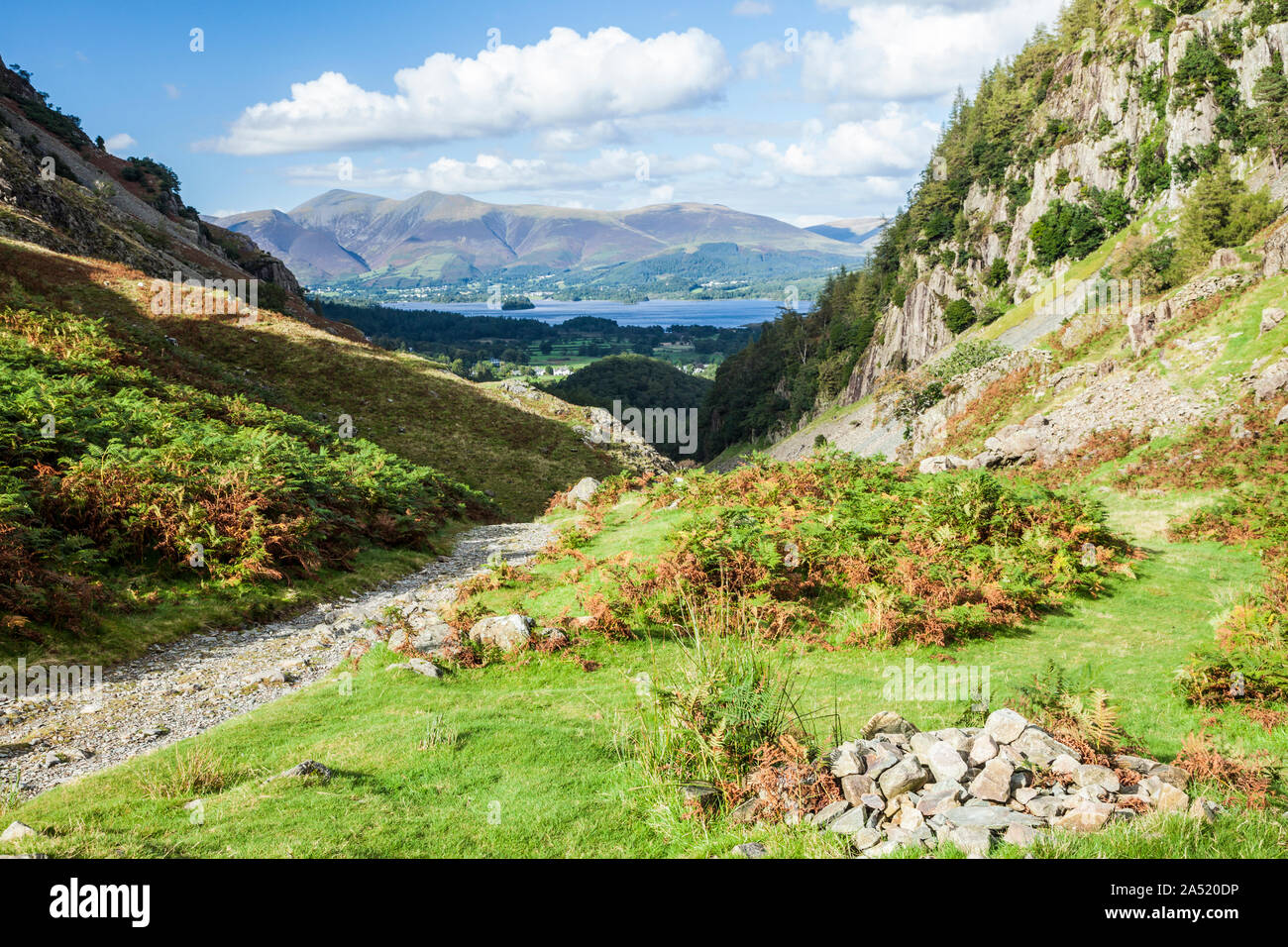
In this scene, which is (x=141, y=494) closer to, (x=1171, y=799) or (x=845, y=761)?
(x=845, y=761)

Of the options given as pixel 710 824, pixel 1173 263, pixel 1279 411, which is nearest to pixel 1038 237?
pixel 1173 263

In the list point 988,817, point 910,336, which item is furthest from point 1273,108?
point 988,817

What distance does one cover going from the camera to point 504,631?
42.9ft

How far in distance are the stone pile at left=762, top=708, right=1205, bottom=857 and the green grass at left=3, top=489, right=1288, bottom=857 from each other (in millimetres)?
375

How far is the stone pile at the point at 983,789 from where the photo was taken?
6.44 m

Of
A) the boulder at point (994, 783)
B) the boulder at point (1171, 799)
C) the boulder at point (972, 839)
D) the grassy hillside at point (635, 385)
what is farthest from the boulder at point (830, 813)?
the grassy hillside at point (635, 385)

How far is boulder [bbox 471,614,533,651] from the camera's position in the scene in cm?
1291

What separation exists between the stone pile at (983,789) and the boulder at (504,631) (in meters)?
6.61

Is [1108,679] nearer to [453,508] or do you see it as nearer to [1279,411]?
[1279,411]

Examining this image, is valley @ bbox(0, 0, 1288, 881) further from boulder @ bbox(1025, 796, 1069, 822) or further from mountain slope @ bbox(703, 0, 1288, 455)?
mountain slope @ bbox(703, 0, 1288, 455)

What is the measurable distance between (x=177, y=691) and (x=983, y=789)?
11.7 meters
